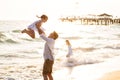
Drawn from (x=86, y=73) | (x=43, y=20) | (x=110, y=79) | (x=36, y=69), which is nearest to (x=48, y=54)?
(x=43, y=20)

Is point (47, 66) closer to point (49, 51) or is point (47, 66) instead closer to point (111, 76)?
point (49, 51)

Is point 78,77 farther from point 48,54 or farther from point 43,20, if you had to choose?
point 43,20

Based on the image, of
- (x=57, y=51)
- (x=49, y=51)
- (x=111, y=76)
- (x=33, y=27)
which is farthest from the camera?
(x=111, y=76)

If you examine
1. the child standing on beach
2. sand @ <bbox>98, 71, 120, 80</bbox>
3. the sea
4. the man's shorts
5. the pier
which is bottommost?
the pier

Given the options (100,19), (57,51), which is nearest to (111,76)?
(57,51)

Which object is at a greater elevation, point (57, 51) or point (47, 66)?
point (57, 51)

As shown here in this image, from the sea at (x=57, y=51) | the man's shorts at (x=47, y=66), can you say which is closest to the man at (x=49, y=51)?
the man's shorts at (x=47, y=66)

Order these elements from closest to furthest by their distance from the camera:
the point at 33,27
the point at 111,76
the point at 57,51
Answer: the point at 33,27
the point at 57,51
the point at 111,76

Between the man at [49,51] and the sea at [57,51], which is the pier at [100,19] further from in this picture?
the man at [49,51]

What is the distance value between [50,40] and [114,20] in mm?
75680

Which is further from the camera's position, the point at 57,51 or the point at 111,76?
the point at 111,76

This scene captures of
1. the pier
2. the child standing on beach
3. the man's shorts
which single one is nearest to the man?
the man's shorts

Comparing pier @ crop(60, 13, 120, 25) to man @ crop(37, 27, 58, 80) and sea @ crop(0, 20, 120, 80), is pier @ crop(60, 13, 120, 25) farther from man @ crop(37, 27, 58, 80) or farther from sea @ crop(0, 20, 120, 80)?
man @ crop(37, 27, 58, 80)

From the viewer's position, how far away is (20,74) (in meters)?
12.5
